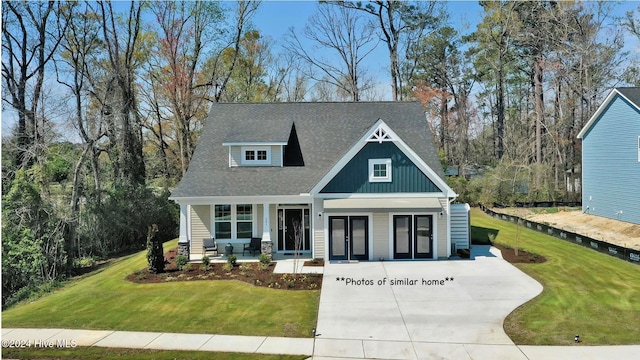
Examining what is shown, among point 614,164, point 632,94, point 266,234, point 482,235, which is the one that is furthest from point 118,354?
point 632,94

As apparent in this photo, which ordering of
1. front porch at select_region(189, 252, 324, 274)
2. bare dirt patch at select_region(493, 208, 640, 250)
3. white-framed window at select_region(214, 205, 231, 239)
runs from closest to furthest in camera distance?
front porch at select_region(189, 252, 324, 274) → white-framed window at select_region(214, 205, 231, 239) → bare dirt patch at select_region(493, 208, 640, 250)

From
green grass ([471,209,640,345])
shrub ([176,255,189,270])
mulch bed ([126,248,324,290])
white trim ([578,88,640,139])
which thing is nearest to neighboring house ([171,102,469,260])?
shrub ([176,255,189,270])

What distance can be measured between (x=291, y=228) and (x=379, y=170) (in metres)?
4.82

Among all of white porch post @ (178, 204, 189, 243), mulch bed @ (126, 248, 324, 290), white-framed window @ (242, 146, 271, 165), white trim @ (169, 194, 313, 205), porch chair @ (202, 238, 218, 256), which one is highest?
white-framed window @ (242, 146, 271, 165)

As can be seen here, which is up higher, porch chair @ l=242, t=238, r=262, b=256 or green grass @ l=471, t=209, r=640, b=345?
porch chair @ l=242, t=238, r=262, b=256

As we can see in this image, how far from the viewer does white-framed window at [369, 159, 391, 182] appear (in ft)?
58.9

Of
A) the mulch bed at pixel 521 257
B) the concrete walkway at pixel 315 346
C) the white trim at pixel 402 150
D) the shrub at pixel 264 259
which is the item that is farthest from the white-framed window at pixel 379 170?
the concrete walkway at pixel 315 346

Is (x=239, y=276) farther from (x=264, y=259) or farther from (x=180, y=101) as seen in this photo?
(x=180, y=101)

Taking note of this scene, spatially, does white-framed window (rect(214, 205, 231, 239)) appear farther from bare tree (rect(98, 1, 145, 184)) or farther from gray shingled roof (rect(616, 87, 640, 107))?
gray shingled roof (rect(616, 87, 640, 107))

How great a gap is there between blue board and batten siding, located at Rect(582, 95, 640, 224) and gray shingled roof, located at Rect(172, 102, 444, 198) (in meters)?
12.7

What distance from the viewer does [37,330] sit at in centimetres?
1114

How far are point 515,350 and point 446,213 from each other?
28.2ft

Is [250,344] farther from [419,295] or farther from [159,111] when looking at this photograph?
[159,111]

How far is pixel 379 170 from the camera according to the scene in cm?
1808
